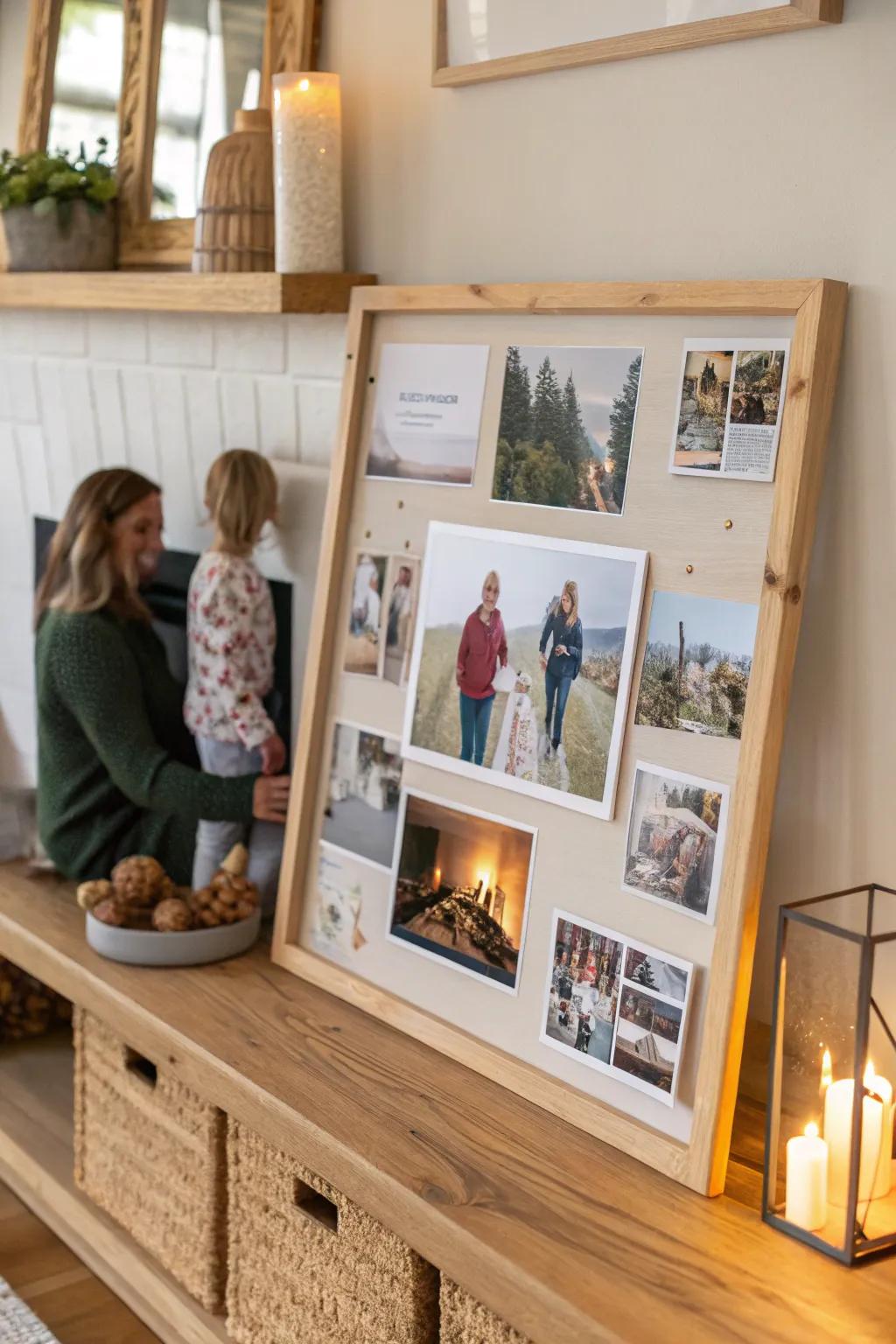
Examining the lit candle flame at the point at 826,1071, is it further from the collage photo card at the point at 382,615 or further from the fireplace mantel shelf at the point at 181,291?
the fireplace mantel shelf at the point at 181,291

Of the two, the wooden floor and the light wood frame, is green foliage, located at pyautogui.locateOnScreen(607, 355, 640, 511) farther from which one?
the wooden floor

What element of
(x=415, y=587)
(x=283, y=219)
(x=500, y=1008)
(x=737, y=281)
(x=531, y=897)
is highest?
(x=283, y=219)

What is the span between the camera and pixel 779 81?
146 centimetres

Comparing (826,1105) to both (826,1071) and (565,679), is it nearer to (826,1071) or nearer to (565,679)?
(826,1071)

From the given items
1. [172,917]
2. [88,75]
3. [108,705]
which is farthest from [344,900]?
[88,75]

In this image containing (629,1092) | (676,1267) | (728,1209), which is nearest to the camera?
(676,1267)

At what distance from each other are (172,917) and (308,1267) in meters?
0.53

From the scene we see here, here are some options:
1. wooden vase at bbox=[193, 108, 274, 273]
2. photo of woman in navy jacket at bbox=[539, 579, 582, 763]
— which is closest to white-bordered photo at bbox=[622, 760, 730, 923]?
photo of woman in navy jacket at bbox=[539, 579, 582, 763]

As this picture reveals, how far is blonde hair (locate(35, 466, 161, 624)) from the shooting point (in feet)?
7.69

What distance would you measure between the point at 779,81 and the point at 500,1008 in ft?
3.50

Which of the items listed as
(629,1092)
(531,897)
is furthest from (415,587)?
(629,1092)

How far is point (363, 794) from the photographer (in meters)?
1.89

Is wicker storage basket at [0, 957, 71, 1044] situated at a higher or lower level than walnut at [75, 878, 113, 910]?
lower

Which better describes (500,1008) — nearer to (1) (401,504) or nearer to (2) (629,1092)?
(2) (629,1092)
